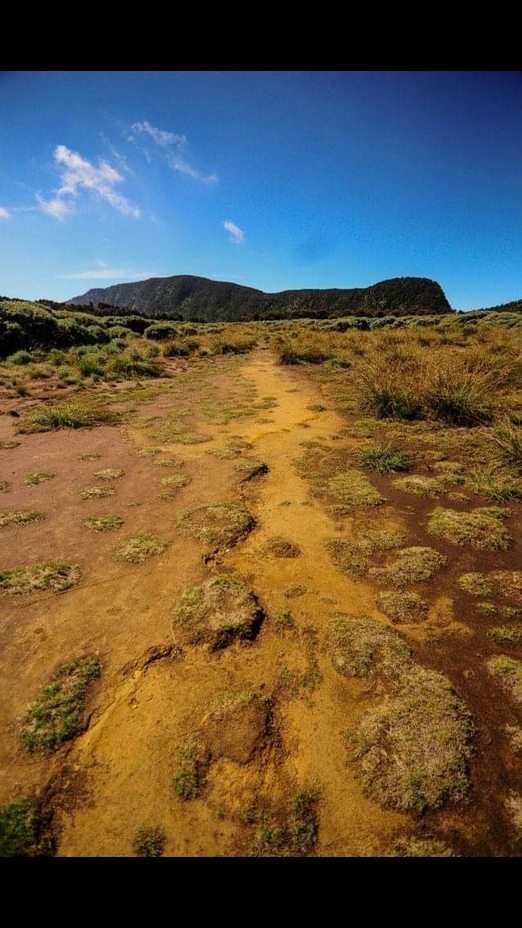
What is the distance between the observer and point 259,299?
82562 millimetres

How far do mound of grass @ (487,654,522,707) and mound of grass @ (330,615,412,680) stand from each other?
0.49m

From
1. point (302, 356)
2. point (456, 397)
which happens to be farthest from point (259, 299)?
point (456, 397)

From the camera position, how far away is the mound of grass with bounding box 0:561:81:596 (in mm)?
3025

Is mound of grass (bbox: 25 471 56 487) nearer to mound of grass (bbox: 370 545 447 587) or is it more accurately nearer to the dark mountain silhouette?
mound of grass (bbox: 370 545 447 587)

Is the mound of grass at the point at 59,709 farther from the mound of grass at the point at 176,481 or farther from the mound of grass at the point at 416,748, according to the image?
the mound of grass at the point at 176,481

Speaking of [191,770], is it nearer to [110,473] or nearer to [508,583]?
[508,583]

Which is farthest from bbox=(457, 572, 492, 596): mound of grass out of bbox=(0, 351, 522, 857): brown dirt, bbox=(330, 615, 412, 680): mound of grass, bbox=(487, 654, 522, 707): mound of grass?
bbox=(330, 615, 412, 680): mound of grass

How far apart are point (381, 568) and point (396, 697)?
1214mm

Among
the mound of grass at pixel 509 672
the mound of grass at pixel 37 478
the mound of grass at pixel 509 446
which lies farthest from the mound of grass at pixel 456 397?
the mound of grass at pixel 37 478

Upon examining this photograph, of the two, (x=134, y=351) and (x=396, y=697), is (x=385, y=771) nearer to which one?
(x=396, y=697)

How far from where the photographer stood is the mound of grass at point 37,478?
4.81m
